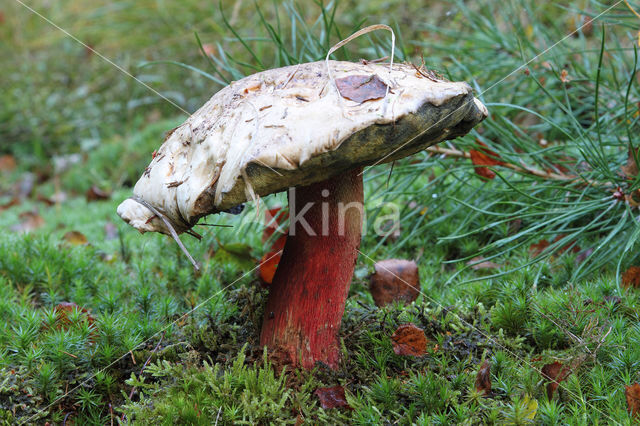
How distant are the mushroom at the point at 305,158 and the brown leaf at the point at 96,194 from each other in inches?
110

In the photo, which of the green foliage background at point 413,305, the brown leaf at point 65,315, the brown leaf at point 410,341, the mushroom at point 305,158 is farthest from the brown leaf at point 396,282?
the brown leaf at point 65,315

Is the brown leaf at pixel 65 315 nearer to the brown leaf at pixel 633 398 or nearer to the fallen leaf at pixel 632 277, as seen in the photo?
the brown leaf at pixel 633 398

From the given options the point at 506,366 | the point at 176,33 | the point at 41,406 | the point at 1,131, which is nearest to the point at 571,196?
the point at 506,366

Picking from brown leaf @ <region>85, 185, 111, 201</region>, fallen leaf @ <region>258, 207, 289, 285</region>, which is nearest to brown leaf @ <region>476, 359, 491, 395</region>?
fallen leaf @ <region>258, 207, 289, 285</region>

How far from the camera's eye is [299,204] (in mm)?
1479

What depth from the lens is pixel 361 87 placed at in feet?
3.94

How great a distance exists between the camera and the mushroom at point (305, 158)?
1114mm

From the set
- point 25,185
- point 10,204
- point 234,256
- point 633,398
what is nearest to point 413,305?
point 633,398

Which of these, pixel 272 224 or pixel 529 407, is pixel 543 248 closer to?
pixel 529 407

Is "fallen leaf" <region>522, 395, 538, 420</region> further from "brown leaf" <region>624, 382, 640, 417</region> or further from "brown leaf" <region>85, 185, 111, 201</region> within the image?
"brown leaf" <region>85, 185, 111, 201</region>

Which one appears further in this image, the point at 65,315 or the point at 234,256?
the point at 234,256

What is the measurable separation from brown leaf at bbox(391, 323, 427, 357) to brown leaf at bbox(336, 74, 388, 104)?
2.41 ft

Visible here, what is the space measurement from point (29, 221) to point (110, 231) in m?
0.76

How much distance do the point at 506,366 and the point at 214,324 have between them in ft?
2.89
